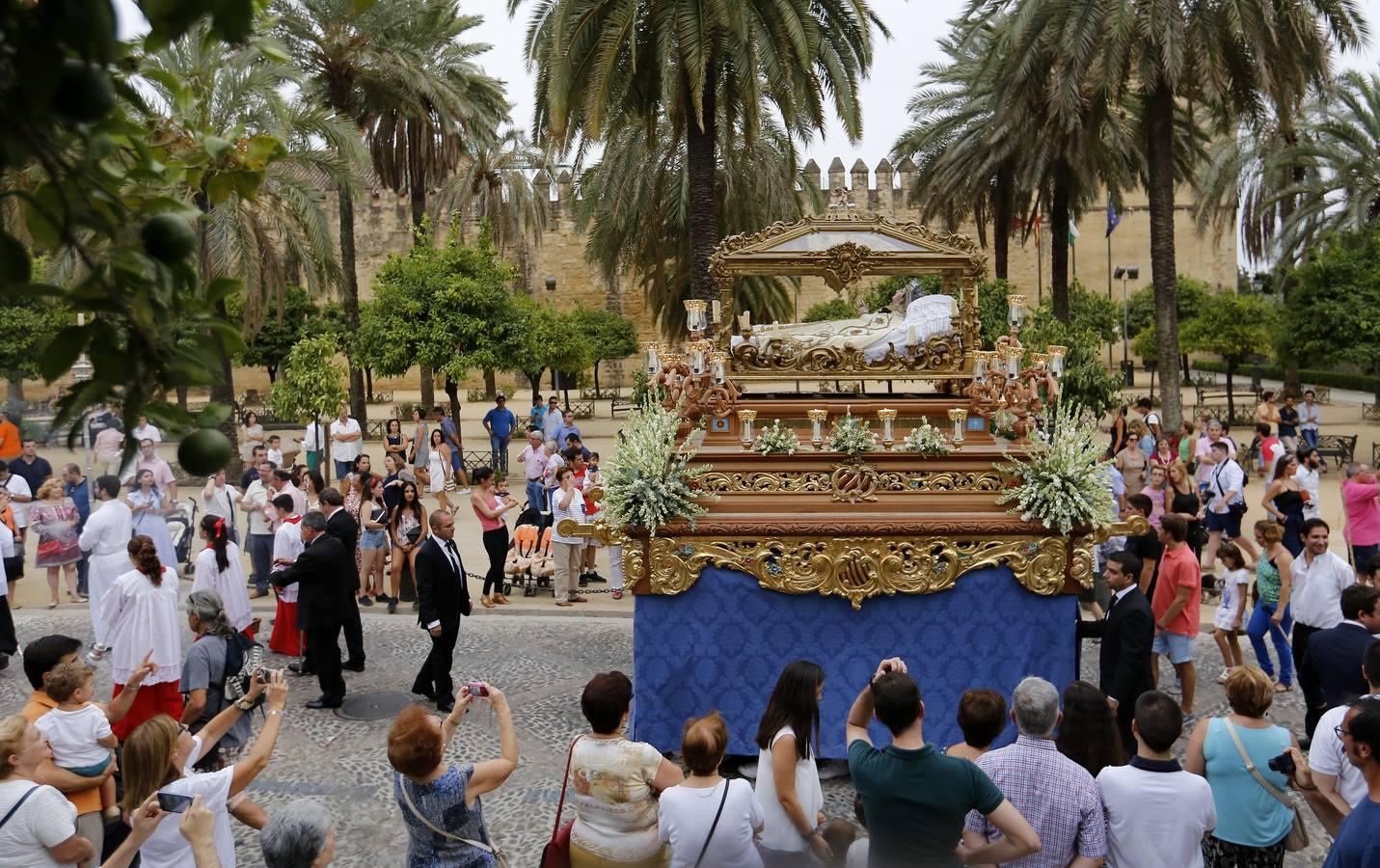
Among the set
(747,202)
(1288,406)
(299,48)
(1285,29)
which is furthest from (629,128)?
(1288,406)

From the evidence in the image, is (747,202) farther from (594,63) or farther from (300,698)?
(300,698)

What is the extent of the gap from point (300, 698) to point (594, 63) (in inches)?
372

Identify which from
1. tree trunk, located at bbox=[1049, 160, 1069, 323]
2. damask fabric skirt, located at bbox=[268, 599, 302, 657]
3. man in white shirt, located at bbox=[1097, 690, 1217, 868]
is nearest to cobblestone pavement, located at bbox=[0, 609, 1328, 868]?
damask fabric skirt, located at bbox=[268, 599, 302, 657]

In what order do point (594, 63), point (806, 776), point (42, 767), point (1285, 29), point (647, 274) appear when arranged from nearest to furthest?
1. point (806, 776)
2. point (42, 767)
3. point (594, 63)
4. point (1285, 29)
5. point (647, 274)

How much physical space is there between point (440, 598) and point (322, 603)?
924 mm

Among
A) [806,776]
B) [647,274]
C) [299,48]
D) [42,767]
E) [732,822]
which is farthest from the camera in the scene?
[647,274]

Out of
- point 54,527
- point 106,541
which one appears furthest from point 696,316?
point 54,527

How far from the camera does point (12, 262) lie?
1357 mm

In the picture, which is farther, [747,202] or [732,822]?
[747,202]

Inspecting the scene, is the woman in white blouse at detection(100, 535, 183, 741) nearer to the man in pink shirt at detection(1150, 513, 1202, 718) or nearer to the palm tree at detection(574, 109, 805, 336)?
the man in pink shirt at detection(1150, 513, 1202, 718)

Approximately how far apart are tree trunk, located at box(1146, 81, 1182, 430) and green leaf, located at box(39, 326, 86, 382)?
58.6 ft

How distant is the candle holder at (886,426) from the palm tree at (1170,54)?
1097cm

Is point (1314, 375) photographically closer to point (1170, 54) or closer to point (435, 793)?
point (1170, 54)

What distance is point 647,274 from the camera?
24016 millimetres
